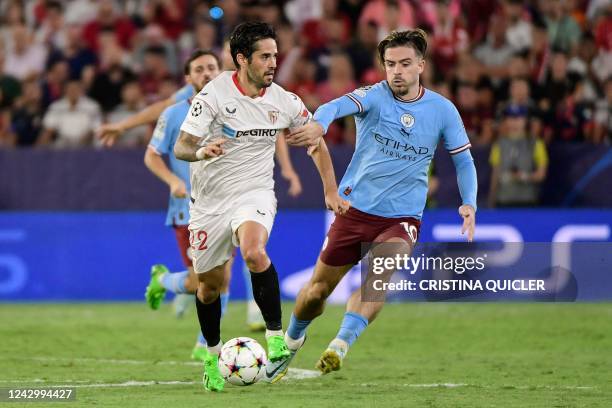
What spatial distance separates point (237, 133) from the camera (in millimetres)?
8758

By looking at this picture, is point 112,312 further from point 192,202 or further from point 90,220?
point 192,202

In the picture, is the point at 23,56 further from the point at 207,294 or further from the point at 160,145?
the point at 207,294

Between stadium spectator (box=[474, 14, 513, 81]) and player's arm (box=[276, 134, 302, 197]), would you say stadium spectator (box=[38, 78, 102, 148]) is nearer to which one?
stadium spectator (box=[474, 14, 513, 81])

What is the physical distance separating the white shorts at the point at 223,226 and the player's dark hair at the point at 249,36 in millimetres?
984

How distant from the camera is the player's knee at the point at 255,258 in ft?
27.8

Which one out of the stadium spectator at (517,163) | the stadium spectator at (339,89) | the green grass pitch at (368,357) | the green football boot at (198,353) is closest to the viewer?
the green grass pitch at (368,357)

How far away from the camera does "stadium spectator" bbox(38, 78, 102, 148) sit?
1755cm

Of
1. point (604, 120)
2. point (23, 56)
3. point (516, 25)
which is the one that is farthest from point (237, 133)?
point (23, 56)

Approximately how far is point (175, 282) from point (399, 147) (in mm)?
3199

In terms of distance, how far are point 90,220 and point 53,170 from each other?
0.98 m

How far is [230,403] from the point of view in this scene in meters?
8.09

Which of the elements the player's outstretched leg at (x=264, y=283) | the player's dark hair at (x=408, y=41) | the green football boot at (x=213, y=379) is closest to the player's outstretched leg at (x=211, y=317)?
the green football boot at (x=213, y=379)

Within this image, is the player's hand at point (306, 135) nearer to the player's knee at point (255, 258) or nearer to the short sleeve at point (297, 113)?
the short sleeve at point (297, 113)

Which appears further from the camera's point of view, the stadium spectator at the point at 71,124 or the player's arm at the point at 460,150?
the stadium spectator at the point at 71,124
